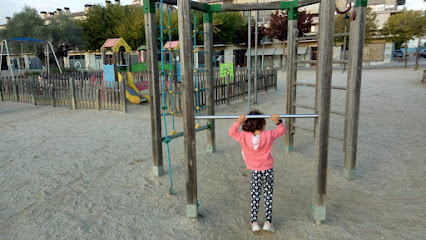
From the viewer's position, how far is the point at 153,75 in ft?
13.6

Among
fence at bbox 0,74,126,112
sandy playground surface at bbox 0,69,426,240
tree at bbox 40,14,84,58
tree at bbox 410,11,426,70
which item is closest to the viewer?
sandy playground surface at bbox 0,69,426,240

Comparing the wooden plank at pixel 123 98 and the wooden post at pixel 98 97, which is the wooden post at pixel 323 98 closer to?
the wooden plank at pixel 123 98

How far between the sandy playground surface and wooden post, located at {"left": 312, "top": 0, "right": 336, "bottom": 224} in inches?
10.0

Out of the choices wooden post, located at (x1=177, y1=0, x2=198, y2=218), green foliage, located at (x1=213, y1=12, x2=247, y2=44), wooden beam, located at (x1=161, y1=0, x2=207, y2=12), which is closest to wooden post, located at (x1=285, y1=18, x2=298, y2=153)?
wooden beam, located at (x1=161, y1=0, x2=207, y2=12)

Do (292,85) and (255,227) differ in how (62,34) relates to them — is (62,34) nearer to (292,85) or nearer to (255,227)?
(292,85)

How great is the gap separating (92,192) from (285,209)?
2365mm

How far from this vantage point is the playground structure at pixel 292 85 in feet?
9.55

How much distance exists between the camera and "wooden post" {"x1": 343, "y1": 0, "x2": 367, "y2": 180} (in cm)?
389

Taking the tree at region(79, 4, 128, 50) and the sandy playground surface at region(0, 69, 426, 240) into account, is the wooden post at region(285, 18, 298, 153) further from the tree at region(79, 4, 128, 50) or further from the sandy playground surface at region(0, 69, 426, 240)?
the tree at region(79, 4, 128, 50)

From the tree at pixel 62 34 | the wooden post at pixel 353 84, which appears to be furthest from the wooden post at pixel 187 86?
the tree at pixel 62 34

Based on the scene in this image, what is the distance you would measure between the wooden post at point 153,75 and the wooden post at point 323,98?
2.11 meters

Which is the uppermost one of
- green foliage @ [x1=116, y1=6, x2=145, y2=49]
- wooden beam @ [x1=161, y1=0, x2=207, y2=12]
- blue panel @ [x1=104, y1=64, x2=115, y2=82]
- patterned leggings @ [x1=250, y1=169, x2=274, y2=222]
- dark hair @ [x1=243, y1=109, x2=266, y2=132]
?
green foliage @ [x1=116, y1=6, x2=145, y2=49]

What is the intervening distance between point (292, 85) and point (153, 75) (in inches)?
86.3

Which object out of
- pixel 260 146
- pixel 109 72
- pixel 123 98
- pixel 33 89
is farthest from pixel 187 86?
pixel 33 89
